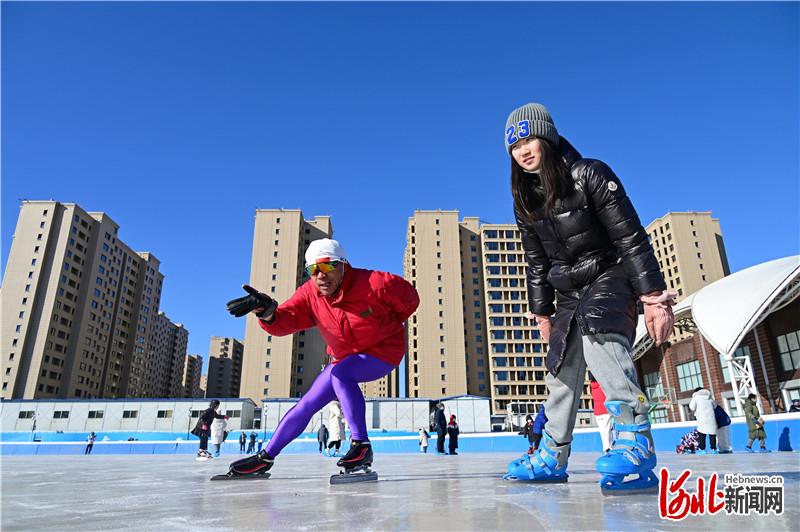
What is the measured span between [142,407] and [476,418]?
112ft

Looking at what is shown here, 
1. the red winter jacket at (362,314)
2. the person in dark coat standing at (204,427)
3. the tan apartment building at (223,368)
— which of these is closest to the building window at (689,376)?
Answer: the person in dark coat standing at (204,427)

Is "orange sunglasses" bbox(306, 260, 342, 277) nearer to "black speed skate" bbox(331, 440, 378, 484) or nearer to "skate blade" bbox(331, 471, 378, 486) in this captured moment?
"black speed skate" bbox(331, 440, 378, 484)

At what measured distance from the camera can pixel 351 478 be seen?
2896mm

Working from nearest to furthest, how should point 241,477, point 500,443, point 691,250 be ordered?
point 241,477 < point 500,443 < point 691,250

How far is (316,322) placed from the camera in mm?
3799

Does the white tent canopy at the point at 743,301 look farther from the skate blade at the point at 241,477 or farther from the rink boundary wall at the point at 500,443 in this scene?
the skate blade at the point at 241,477

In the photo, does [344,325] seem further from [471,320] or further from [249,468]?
[471,320]

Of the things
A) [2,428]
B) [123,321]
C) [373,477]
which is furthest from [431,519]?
[123,321]

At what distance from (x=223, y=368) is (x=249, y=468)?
13433 cm

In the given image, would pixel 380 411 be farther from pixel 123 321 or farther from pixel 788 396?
pixel 123 321

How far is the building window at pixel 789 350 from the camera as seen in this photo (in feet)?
101

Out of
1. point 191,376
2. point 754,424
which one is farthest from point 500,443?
point 191,376

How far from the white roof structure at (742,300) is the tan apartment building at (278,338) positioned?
1869 inches

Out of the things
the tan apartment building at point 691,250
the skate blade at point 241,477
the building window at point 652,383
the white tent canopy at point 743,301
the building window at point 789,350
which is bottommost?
the skate blade at point 241,477
